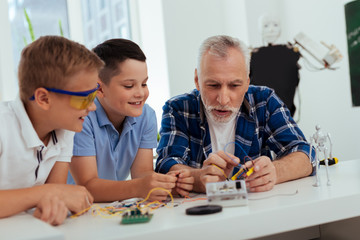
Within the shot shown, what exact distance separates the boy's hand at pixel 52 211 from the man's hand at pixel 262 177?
1.83 ft

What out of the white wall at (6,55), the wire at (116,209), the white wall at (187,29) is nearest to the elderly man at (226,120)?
the wire at (116,209)

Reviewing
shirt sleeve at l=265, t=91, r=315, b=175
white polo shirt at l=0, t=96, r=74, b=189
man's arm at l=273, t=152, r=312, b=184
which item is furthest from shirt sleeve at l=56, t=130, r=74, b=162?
shirt sleeve at l=265, t=91, r=315, b=175

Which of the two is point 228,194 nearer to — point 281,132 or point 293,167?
point 293,167

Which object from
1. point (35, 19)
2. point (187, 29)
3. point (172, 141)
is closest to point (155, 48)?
point (187, 29)

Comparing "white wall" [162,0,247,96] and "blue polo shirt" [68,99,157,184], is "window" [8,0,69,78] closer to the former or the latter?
"white wall" [162,0,247,96]

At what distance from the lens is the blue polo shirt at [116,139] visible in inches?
67.7

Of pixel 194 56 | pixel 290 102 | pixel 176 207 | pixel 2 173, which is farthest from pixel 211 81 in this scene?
pixel 194 56

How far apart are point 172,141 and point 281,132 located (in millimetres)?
441

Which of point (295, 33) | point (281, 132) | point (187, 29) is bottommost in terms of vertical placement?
point (281, 132)

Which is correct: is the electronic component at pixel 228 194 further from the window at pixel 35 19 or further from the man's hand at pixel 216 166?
the window at pixel 35 19

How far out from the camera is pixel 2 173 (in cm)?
131

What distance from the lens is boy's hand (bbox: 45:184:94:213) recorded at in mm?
1152

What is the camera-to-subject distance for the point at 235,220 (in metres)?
0.97

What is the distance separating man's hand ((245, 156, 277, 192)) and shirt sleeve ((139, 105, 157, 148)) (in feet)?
1.90
